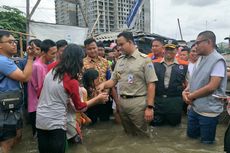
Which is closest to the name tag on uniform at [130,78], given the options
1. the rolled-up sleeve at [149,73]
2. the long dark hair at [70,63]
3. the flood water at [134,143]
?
the rolled-up sleeve at [149,73]

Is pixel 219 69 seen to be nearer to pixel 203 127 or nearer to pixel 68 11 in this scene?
pixel 203 127

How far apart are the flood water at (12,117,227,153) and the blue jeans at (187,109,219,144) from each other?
117 mm

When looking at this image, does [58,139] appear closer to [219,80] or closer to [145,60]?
[145,60]

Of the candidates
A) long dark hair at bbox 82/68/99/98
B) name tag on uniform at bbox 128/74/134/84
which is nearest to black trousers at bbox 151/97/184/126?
name tag on uniform at bbox 128/74/134/84

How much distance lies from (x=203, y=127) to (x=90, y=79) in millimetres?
1885

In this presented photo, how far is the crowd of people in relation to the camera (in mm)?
2908

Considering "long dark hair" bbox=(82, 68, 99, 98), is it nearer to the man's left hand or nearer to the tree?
the man's left hand

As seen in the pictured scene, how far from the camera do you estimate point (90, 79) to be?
14.8 ft

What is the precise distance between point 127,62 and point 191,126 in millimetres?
1406

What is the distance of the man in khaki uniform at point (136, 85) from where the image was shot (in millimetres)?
4055

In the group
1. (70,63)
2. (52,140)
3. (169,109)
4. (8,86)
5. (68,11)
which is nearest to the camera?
(70,63)

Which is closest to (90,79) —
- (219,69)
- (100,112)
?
(100,112)

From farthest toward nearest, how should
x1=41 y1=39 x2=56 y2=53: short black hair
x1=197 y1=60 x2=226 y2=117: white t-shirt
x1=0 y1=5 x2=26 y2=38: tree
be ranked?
1. x1=0 y1=5 x2=26 y2=38: tree
2. x1=41 y1=39 x2=56 y2=53: short black hair
3. x1=197 y1=60 x2=226 y2=117: white t-shirt

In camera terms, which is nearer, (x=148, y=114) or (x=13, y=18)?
(x=148, y=114)
